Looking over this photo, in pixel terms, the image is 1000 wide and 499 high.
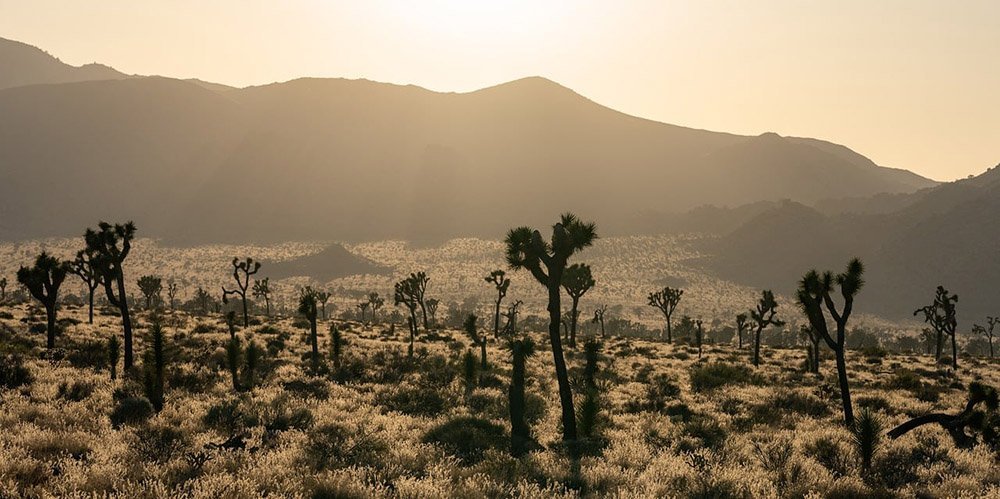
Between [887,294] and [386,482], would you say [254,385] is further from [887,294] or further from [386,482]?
[887,294]

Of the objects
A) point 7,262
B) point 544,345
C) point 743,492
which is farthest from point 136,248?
point 743,492

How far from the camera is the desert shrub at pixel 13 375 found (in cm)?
1666

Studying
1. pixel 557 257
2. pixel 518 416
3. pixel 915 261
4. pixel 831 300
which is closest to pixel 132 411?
pixel 518 416

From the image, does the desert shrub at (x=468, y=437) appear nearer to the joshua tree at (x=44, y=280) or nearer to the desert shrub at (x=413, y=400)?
the desert shrub at (x=413, y=400)

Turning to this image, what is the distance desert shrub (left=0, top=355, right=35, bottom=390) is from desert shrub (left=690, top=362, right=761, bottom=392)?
2446 cm

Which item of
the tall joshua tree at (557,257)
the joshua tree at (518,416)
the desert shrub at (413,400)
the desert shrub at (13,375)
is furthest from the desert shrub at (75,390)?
the tall joshua tree at (557,257)

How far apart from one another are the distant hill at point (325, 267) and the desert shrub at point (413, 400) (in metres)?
154

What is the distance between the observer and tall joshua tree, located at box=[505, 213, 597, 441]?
15023mm

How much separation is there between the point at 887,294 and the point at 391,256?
512 feet

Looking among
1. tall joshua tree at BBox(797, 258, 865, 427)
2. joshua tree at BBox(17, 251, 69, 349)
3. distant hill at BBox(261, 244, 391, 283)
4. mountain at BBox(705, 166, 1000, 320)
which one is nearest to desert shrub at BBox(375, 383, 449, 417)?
tall joshua tree at BBox(797, 258, 865, 427)

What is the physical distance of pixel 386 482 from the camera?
32.8 feet

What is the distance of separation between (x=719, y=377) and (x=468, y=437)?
58.1ft

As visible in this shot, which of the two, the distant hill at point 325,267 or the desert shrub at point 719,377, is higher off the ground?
the distant hill at point 325,267

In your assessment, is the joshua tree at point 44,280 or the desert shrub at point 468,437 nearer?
the desert shrub at point 468,437
